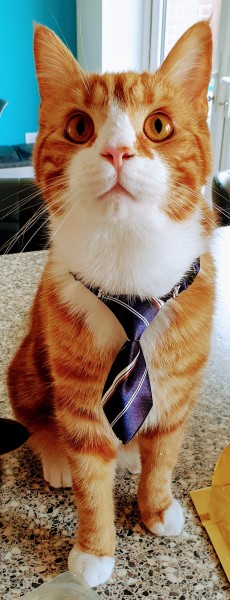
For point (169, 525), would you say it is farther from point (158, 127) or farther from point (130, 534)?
point (158, 127)

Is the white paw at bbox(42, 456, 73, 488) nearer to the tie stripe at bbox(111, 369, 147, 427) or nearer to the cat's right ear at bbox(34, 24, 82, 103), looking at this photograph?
the tie stripe at bbox(111, 369, 147, 427)

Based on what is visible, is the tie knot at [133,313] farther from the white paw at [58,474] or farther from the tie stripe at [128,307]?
the white paw at [58,474]

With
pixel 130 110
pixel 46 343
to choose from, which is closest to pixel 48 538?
pixel 46 343

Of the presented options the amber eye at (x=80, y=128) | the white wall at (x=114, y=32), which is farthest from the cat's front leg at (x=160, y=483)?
the white wall at (x=114, y=32)

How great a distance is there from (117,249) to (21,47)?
2890mm

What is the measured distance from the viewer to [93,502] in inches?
27.6

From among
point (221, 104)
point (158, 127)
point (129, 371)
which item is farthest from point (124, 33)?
point (129, 371)

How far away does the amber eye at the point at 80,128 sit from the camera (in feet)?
1.98

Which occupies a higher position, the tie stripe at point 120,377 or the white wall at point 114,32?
the white wall at point 114,32

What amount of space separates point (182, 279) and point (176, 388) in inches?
5.5

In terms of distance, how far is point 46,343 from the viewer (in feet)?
2.48

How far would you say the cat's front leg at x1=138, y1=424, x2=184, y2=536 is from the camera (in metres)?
0.71

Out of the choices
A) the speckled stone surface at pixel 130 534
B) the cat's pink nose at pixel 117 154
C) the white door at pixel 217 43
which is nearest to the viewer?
the cat's pink nose at pixel 117 154

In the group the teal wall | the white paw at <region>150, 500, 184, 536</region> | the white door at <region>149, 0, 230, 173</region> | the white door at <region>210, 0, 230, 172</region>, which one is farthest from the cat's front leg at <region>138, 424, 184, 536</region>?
the teal wall
